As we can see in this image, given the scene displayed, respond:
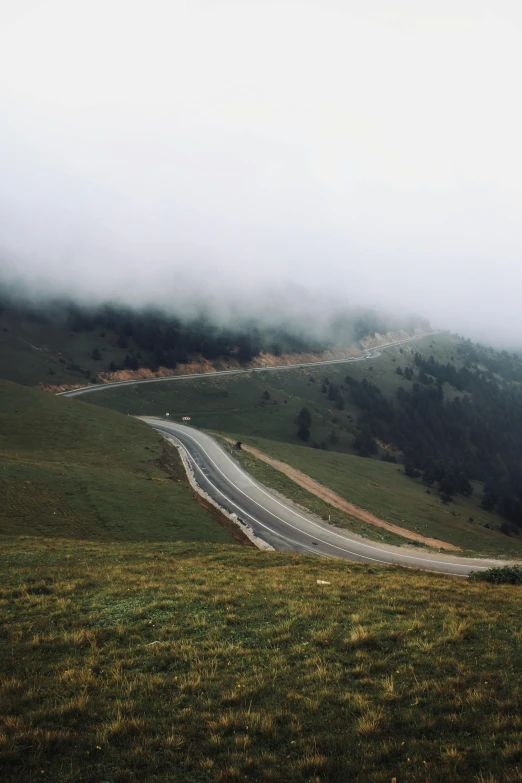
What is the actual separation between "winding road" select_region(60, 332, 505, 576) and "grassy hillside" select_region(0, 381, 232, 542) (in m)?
4.27

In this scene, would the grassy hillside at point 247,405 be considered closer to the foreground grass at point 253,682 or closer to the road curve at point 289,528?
the road curve at point 289,528

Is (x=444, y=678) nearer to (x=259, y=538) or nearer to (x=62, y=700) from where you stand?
(x=62, y=700)

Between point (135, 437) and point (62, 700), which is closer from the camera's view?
point (62, 700)

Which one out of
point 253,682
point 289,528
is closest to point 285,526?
point 289,528

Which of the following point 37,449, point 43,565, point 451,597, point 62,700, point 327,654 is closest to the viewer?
point 62,700

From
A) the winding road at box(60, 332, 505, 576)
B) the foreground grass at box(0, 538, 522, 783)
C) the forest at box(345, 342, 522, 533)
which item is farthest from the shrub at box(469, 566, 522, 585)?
the forest at box(345, 342, 522, 533)

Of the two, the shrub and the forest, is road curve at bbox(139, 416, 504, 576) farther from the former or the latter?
the forest

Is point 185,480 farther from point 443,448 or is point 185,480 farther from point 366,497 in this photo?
point 443,448

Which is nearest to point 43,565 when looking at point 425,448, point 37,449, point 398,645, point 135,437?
point 398,645

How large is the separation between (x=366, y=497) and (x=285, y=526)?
73.5 ft

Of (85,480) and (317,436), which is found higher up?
(85,480)

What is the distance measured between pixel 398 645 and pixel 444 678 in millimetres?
1878

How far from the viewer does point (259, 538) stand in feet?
116

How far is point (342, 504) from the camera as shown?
167 ft
